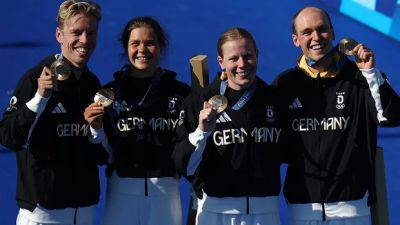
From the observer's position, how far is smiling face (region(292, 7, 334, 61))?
282 cm

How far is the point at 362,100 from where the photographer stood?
2.81 m

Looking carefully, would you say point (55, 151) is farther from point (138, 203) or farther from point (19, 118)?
point (138, 203)

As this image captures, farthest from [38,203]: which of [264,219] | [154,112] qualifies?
[264,219]

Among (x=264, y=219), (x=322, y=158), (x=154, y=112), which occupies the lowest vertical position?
(x=264, y=219)

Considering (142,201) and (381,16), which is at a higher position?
(381,16)

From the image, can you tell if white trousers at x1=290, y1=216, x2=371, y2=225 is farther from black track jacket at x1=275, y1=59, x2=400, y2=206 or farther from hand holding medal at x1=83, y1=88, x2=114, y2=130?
hand holding medal at x1=83, y1=88, x2=114, y2=130

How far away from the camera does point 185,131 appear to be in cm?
279

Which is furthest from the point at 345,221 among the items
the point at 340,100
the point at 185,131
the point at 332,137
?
the point at 185,131

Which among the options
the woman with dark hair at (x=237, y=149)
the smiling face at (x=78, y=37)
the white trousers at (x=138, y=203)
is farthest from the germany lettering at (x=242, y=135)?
the smiling face at (x=78, y=37)

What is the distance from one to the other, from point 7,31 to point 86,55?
2.22 meters

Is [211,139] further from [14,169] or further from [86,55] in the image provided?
[14,169]

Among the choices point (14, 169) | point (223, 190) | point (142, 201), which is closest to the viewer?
point (223, 190)

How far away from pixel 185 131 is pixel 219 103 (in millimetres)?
246

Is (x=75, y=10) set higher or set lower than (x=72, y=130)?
higher
